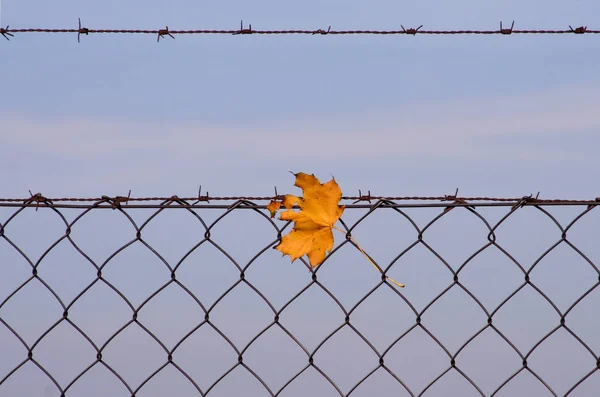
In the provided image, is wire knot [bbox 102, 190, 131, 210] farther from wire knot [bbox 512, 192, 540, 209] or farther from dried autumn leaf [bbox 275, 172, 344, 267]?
wire knot [bbox 512, 192, 540, 209]

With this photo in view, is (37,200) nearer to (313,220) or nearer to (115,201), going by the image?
(115,201)

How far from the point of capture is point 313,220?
294cm

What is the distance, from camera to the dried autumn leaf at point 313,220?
115 inches

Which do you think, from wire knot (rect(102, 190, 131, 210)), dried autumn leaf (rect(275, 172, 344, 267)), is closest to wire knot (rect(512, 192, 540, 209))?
dried autumn leaf (rect(275, 172, 344, 267))

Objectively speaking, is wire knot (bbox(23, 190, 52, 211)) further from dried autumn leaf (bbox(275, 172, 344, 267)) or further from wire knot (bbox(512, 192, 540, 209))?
wire knot (bbox(512, 192, 540, 209))

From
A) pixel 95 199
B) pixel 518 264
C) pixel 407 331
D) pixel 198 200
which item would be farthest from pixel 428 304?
pixel 95 199

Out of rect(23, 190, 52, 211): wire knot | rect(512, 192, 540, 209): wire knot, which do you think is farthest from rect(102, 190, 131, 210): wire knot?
rect(512, 192, 540, 209): wire knot

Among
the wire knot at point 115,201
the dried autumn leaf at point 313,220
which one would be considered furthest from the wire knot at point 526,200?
the wire knot at point 115,201

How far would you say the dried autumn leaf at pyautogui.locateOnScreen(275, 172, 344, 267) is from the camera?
9.59 ft

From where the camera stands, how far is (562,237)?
120 inches

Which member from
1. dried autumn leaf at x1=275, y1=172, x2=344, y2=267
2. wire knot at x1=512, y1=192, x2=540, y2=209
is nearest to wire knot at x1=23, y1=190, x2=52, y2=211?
dried autumn leaf at x1=275, y1=172, x2=344, y2=267

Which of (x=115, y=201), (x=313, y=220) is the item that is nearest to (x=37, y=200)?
(x=115, y=201)

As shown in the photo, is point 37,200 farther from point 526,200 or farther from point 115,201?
point 526,200

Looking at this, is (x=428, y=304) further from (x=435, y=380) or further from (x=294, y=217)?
(x=294, y=217)
